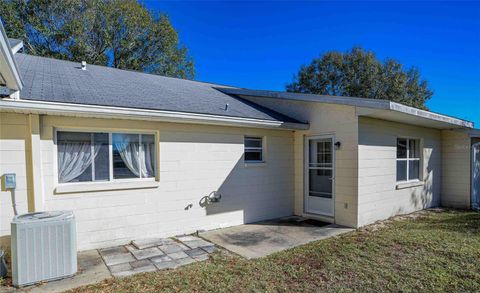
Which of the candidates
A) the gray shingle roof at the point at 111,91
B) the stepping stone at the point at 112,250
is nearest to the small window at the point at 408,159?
the gray shingle roof at the point at 111,91

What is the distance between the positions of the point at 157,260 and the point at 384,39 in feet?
47.2

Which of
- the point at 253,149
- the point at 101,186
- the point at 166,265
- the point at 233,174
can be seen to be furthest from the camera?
the point at 253,149

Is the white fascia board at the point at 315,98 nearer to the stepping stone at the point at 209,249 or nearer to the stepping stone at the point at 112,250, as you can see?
the stepping stone at the point at 209,249

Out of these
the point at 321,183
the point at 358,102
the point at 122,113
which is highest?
the point at 358,102

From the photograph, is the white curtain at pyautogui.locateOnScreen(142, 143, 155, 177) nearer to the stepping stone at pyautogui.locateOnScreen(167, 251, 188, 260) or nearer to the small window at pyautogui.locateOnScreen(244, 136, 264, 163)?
the stepping stone at pyautogui.locateOnScreen(167, 251, 188, 260)

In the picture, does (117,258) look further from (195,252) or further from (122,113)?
(122,113)

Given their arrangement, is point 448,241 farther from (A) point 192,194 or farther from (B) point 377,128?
(A) point 192,194

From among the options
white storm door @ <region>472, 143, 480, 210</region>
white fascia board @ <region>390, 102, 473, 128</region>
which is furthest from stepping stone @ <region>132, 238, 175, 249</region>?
white storm door @ <region>472, 143, 480, 210</region>

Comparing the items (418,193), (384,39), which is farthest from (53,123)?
(384,39)

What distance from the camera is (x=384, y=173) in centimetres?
795

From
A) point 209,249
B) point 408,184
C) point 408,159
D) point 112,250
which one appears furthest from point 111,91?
point 408,159

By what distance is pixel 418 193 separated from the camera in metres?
9.48

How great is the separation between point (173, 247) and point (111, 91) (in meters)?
3.93

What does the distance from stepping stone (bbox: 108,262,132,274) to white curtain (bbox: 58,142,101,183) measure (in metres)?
2.04
